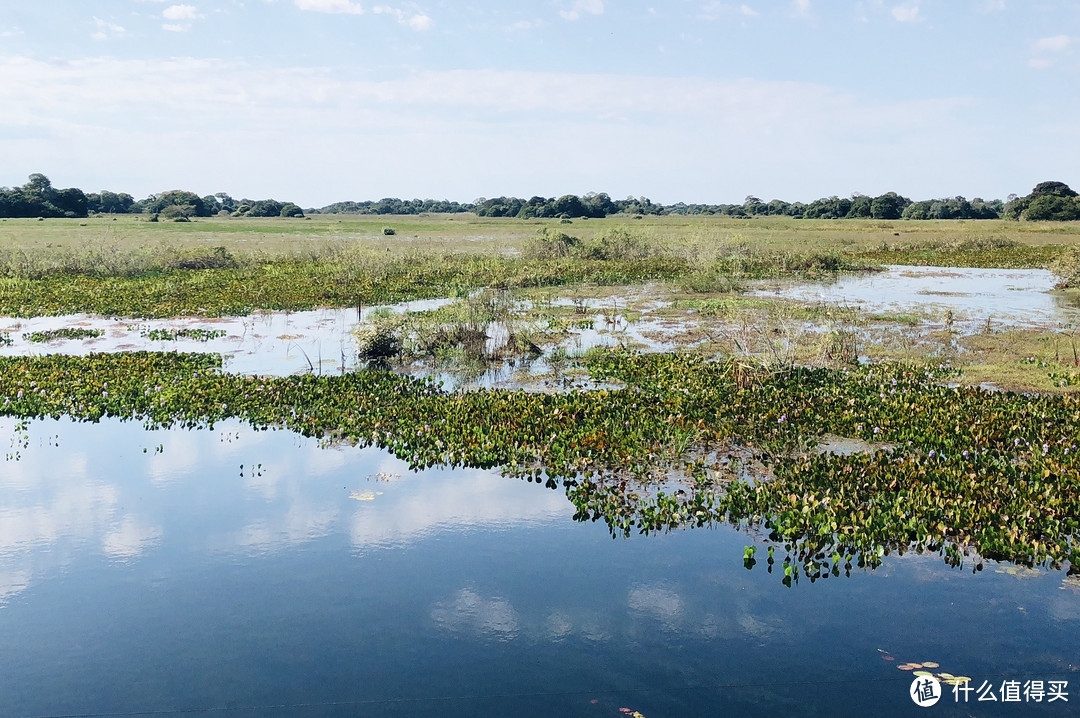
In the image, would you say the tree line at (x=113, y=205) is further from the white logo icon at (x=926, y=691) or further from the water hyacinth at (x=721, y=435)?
the white logo icon at (x=926, y=691)

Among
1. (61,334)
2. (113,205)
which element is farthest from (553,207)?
(61,334)

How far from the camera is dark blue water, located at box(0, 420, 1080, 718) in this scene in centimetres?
609

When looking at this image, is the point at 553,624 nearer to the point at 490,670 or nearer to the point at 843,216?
the point at 490,670

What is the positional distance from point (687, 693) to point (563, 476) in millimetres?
4599

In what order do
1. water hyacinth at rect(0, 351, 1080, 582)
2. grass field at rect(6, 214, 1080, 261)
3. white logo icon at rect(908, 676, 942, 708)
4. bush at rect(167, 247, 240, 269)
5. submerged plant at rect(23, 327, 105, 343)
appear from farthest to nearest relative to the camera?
grass field at rect(6, 214, 1080, 261), bush at rect(167, 247, 240, 269), submerged plant at rect(23, 327, 105, 343), water hyacinth at rect(0, 351, 1080, 582), white logo icon at rect(908, 676, 942, 708)

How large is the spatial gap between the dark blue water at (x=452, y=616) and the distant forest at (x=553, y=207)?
79.6m

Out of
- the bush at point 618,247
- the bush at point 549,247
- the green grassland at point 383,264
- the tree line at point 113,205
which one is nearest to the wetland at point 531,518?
the green grassland at point 383,264

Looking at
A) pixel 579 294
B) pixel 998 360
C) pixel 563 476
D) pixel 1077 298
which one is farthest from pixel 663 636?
pixel 1077 298

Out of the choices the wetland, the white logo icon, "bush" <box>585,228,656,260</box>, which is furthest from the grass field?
the white logo icon

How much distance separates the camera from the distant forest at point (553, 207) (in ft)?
254

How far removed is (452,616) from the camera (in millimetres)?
7242

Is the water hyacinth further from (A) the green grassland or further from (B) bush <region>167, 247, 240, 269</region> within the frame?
(B) bush <region>167, 247, 240, 269</region>

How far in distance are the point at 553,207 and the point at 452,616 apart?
304 ft

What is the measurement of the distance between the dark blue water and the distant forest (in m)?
79.6
